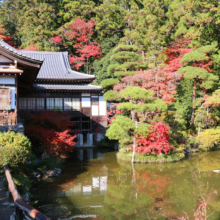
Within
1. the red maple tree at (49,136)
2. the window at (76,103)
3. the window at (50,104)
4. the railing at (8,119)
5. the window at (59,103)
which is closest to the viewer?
the railing at (8,119)

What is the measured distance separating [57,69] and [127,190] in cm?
1423

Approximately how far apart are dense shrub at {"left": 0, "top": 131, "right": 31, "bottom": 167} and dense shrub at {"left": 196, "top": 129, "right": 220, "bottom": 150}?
12.8m

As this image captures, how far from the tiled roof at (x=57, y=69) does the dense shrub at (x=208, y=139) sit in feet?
30.1

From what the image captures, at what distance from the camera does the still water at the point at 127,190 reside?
23.7 feet

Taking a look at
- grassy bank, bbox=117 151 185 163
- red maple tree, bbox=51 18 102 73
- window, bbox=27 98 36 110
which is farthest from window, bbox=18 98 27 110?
red maple tree, bbox=51 18 102 73

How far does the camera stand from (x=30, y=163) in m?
10.6

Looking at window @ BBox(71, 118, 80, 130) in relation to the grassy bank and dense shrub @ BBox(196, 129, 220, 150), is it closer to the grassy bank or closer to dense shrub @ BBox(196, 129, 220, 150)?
the grassy bank

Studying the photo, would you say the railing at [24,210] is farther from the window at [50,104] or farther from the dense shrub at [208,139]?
the dense shrub at [208,139]

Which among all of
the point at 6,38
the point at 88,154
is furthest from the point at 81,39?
the point at 88,154

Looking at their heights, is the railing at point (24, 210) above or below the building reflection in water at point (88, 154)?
above

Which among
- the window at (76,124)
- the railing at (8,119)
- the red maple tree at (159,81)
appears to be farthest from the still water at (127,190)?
the window at (76,124)

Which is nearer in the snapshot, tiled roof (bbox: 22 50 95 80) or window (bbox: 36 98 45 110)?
window (bbox: 36 98 45 110)

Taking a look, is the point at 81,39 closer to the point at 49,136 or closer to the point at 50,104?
the point at 50,104

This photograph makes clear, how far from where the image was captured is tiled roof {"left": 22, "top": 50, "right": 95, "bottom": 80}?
19359 millimetres
